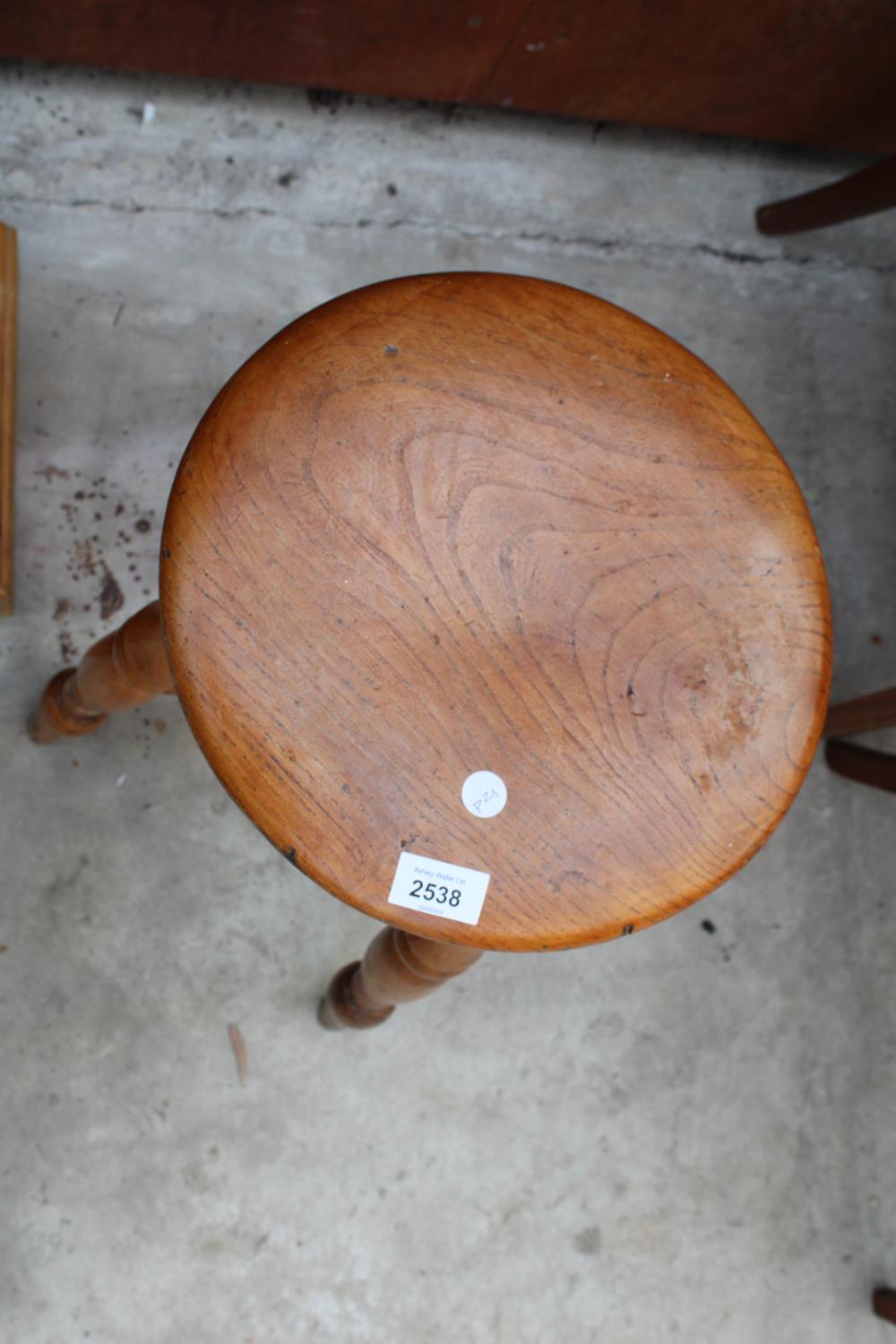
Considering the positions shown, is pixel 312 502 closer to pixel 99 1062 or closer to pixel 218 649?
pixel 218 649

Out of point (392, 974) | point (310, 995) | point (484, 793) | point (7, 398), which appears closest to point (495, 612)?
point (484, 793)

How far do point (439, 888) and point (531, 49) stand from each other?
3.97ft

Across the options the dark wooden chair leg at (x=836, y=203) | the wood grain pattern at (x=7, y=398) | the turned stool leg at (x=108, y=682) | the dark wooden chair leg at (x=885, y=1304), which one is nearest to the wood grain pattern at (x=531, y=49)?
the dark wooden chair leg at (x=836, y=203)

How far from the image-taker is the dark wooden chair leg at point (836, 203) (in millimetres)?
1479

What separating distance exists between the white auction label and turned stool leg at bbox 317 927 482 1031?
76mm

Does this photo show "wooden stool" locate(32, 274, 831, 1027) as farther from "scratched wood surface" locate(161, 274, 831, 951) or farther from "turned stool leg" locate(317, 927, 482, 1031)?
"turned stool leg" locate(317, 927, 482, 1031)

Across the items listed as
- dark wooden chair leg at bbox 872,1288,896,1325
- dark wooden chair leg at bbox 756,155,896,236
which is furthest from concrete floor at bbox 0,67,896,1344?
dark wooden chair leg at bbox 756,155,896,236

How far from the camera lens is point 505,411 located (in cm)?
86

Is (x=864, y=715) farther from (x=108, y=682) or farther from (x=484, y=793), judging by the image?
(x=108, y=682)

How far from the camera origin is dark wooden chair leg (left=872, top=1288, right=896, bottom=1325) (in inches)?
53.4

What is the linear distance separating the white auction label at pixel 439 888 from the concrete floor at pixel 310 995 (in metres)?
0.66

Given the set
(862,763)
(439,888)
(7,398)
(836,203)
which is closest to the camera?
(439,888)

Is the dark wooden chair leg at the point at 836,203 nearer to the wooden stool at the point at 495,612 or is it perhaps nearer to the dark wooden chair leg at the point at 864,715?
the dark wooden chair leg at the point at 864,715

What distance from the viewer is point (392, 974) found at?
1.03 m
